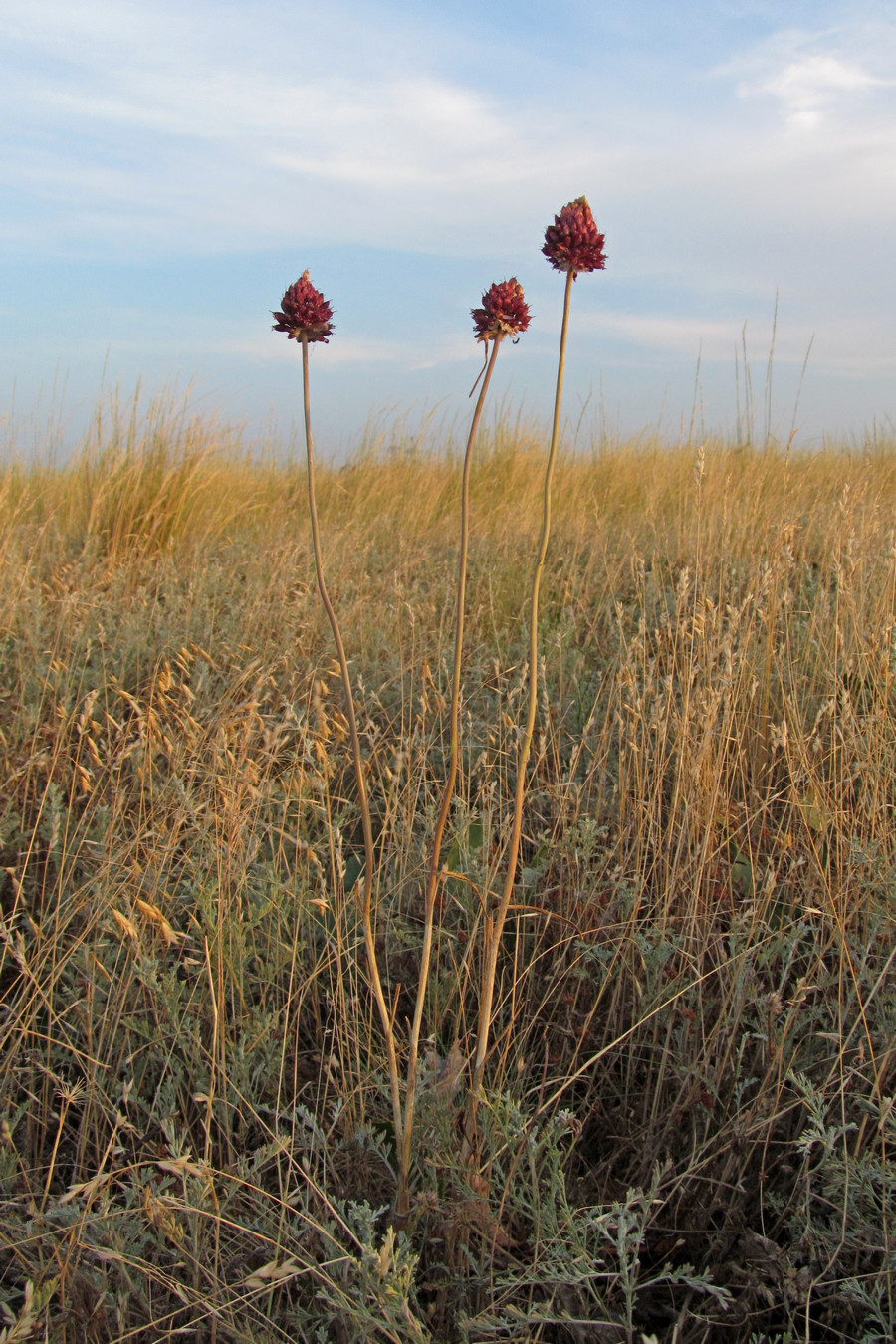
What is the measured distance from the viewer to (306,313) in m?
1.21

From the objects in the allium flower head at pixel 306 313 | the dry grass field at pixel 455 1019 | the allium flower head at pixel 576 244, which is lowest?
the dry grass field at pixel 455 1019

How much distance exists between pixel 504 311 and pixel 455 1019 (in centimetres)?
113

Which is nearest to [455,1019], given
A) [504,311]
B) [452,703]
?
[452,703]

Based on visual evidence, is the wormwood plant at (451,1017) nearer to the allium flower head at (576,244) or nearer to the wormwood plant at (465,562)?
the wormwood plant at (465,562)

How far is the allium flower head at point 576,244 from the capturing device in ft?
3.91

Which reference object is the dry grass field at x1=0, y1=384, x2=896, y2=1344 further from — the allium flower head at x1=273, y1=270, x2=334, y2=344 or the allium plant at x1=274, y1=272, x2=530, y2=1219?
Result: the allium flower head at x1=273, y1=270, x2=334, y2=344

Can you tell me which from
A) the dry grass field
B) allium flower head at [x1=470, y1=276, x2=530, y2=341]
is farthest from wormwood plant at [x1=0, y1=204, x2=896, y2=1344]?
allium flower head at [x1=470, y1=276, x2=530, y2=341]

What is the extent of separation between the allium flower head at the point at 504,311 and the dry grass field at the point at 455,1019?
28.5 inches

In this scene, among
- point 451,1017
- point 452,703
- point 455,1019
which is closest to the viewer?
point 452,703

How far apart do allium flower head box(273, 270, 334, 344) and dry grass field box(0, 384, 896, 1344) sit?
25.6 inches

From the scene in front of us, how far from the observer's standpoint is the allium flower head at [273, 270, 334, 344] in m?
1.21

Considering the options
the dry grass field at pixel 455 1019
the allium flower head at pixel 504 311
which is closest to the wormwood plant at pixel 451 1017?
the dry grass field at pixel 455 1019

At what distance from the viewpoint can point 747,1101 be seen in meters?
1.47

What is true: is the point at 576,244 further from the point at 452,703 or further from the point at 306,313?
the point at 452,703
